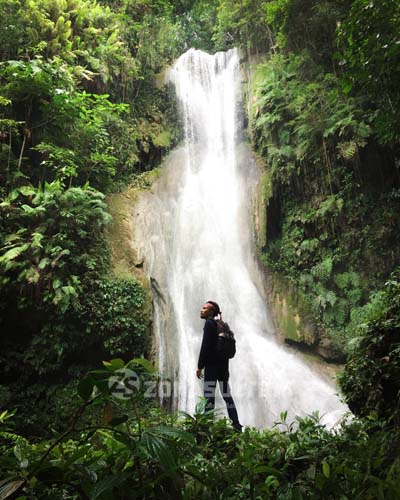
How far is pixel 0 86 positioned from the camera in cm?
824

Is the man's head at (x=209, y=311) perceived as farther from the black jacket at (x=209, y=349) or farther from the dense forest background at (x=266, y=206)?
the dense forest background at (x=266, y=206)

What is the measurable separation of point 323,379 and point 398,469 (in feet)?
22.3

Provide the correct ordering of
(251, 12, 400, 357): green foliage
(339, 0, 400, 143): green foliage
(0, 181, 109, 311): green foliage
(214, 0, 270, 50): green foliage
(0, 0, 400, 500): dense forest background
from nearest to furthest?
(0, 0, 400, 500): dense forest background < (339, 0, 400, 143): green foliage < (0, 181, 109, 311): green foliage < (251, 12, 400, 357): green foliage < (214, 0, 270, 50): green foliage

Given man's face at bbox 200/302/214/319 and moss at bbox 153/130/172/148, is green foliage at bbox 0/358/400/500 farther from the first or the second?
moss at bbox 153/130/172/148

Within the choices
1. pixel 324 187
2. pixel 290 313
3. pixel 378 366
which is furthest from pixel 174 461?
→ pixel 324 187

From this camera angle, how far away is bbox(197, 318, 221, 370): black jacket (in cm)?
435

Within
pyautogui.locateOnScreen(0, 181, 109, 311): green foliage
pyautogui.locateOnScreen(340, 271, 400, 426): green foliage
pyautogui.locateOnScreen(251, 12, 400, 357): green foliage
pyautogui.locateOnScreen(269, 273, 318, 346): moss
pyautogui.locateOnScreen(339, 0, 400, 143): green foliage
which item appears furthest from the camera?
pyautogui.locateOnScreen(251, 12, 400, 357): green foliage

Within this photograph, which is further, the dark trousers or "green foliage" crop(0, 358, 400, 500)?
the dark trousers

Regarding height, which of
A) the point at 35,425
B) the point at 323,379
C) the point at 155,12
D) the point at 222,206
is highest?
the point at 155,12

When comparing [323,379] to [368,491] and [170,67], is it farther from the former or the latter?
[170,67]

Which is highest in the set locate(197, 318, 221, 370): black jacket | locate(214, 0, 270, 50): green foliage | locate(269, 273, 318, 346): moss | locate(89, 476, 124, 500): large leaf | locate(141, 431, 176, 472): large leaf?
locate(214, 0, 270, 50): green foliage

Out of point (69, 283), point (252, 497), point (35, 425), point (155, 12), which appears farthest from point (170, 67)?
point (252, 497)

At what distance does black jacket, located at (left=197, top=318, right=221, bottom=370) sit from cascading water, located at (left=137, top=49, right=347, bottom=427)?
283 cm

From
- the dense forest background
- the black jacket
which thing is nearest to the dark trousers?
the black jacket
